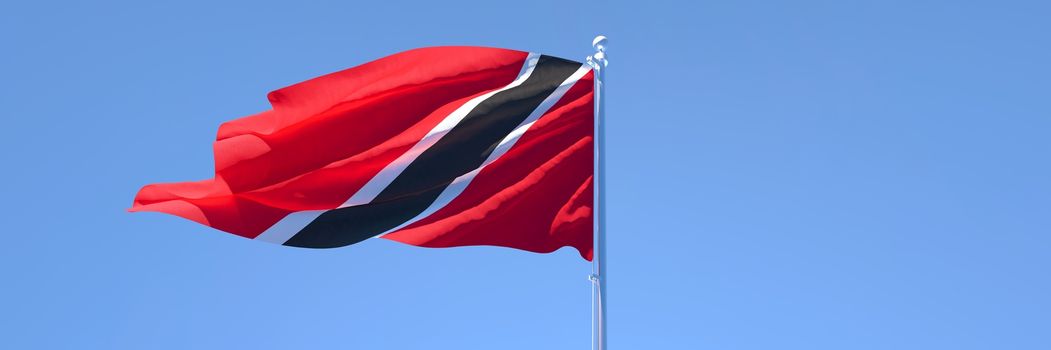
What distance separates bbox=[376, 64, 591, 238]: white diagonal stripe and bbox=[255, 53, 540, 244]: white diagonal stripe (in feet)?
1.49

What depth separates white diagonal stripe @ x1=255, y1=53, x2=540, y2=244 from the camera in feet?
56.2

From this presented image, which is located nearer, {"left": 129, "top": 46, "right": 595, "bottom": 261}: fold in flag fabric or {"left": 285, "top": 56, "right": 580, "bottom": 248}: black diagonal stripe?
{"left": 129, "top": 46, "right": 595, "bottom": 261}: fold in flag fabric

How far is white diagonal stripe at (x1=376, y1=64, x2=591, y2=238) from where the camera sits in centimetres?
1795

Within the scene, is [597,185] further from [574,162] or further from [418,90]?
[418,90]

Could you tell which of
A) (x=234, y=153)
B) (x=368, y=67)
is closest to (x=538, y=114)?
(x=368, y=67)

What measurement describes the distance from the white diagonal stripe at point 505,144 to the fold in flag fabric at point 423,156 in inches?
0.5

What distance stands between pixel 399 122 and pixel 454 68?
101 cm

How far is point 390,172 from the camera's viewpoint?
58.5ft

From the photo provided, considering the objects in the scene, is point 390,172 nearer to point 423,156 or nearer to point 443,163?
point 423,156

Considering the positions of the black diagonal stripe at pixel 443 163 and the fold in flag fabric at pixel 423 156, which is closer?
the fold in flag fabric at pixel 423 156

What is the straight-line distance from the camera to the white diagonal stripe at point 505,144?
18.0 meters

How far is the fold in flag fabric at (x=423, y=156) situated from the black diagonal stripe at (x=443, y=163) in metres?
0.01

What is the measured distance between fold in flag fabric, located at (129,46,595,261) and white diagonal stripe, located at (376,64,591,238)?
0.01 m

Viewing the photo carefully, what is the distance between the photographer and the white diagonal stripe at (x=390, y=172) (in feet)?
56.2
